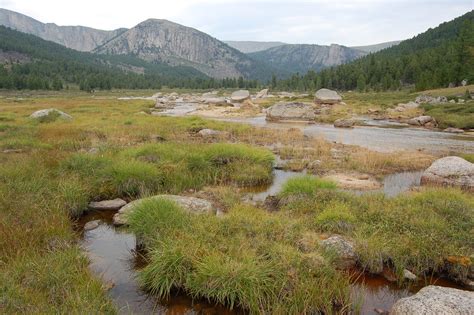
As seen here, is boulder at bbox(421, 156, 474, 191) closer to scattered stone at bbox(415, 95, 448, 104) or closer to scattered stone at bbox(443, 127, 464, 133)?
scattered stone at bbox(443, 127, 464, 133)

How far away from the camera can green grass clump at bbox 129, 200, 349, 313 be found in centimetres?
735

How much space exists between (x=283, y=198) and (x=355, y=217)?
287 cm

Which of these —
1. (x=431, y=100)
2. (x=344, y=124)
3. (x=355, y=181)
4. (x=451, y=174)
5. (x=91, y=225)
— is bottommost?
(x=344, y=124)

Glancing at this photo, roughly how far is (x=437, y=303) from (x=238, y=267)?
12.3 feet

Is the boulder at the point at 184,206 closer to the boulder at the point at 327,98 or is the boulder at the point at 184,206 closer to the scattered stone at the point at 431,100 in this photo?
the scattered stone at the point at 431,100

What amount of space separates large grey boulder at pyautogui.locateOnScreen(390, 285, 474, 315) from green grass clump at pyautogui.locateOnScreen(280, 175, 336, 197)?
638cm

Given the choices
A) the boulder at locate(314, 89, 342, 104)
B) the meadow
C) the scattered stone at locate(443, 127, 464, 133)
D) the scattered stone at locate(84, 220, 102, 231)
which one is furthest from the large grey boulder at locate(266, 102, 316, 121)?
the scattered stone at locate(84, 220, 102, 231)

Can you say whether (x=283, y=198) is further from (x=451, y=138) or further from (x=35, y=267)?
(x=451, y=138)

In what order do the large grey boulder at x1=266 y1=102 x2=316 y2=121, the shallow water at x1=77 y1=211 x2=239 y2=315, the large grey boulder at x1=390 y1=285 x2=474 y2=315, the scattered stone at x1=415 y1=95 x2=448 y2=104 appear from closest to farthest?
the large grey boulder at x1=390 y1=285 x2=474 y2=315
the shallow water at x1=77 y1=211 x2=239 y2=315
the large grey boulder at x1=266 y1=102 x2=316 y2=121
the scattered stone at x1=415 y1=95 x2=448 y2=104

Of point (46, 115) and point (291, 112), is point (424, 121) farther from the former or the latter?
point (46, 115)

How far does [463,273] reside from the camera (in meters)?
8.96

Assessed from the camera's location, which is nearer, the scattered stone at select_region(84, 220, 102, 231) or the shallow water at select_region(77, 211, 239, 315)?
the shallow water at select_region(77, 211, 239, 315)

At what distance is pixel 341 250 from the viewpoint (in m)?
9.21

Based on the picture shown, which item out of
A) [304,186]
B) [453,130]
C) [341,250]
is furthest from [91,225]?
[453,130]
